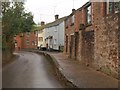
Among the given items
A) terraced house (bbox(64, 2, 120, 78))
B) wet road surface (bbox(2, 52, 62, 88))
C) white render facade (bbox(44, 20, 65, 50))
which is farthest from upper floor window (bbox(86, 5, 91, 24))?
white render facade (bbox(44, 20, 65, 50))

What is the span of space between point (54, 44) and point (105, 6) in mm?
49370

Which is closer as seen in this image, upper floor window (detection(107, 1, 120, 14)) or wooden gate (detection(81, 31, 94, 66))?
upper floor window (detection(107, 1, 120, 14))

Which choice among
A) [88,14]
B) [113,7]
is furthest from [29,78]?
[88,14]

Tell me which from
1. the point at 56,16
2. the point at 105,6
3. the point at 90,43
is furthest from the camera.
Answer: the point at 56,16

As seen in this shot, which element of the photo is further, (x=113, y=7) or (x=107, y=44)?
(x=107, y=44)

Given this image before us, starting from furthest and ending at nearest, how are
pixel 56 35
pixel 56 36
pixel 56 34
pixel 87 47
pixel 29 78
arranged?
pixel 56 34 < pixel 56 35 < pixel 56 36 < pixel 87 47 < pixel 29 78

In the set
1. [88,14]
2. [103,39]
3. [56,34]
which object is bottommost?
[103,39]

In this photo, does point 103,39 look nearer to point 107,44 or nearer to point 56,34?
point 107,44

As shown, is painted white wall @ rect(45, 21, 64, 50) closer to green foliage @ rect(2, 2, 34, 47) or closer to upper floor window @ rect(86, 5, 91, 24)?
green foliage @ rect(2, 2, 34, 47)

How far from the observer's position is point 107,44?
16.5 metres

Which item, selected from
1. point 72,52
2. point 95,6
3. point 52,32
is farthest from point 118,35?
point 52,32

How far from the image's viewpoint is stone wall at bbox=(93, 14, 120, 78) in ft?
49.4

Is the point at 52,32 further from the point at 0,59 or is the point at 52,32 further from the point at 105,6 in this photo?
the point at 105,6

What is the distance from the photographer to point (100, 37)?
59.6 feet
